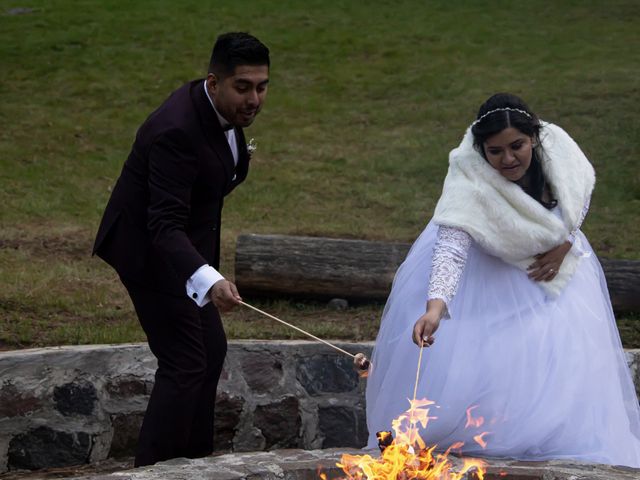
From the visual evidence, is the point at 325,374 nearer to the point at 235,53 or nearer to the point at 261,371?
the point at 261,371

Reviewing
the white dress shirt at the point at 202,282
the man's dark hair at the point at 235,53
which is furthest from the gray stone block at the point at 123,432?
the man's dark hair at the point at 235,53

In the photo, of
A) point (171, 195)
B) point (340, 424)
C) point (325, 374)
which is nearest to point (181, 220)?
point (171, 195)

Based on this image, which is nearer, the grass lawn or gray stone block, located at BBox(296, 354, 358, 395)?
gray stone block, located at BBox(296, 354, 358, 395)

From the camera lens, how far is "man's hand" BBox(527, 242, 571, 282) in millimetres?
5418

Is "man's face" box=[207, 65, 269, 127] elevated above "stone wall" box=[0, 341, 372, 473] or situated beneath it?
elevated above

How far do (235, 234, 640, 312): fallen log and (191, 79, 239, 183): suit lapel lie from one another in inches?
106

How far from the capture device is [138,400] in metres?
6.32

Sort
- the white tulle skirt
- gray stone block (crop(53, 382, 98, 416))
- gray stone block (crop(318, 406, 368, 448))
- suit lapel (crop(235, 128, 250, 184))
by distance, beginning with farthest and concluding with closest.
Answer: gray stone block (crop(318, 406, 368, 448))
gray stone block (crop(53, 382, 98, 416))
suit lapel (crop(235, 128, 250, 184))
the white tulle skirt

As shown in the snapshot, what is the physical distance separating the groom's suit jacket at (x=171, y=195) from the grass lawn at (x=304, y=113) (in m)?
1.73

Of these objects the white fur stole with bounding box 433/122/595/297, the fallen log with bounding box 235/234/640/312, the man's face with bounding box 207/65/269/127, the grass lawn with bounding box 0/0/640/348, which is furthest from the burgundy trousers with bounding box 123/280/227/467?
the fallen log with bounding box 235/234/640/312

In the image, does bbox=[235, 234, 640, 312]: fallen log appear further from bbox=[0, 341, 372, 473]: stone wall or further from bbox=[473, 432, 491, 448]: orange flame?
bbox=[473, 432, 491, 448]: orange flame

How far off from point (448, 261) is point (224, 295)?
102cm

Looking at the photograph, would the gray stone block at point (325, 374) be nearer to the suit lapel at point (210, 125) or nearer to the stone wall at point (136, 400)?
the stone wall at point (136, 400)

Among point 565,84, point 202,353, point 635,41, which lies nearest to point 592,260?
point 202,353
